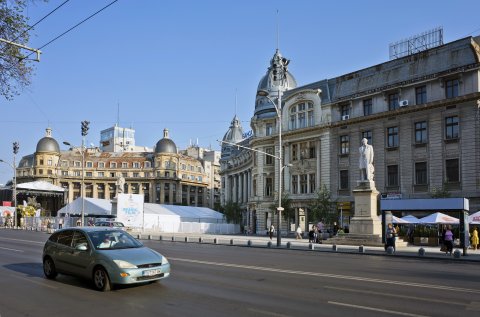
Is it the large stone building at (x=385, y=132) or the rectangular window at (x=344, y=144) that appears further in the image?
the rectangular window at (x=344, y=144)

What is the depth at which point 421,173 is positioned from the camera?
4600cm

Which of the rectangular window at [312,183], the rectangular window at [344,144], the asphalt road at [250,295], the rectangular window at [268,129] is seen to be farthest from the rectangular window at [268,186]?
the asphalt road at [250,295]

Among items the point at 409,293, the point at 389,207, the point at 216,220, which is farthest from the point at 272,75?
the point at 409,293

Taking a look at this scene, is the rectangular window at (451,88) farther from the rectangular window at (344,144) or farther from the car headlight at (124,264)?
the car headlight at (124,264)

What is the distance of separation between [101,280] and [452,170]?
39.1m

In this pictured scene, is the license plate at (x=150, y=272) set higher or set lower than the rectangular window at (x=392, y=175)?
lower

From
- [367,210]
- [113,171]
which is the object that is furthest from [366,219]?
[113,171]

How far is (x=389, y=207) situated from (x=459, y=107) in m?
15.7

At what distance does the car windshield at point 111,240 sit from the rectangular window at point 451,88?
38.8m

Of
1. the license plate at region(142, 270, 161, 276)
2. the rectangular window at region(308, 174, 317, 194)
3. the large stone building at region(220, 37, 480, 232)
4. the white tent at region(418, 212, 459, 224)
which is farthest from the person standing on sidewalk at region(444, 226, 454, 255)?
the rectangular window at region(308, 174, 317, 194)

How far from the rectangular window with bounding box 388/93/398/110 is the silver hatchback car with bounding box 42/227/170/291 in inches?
1620

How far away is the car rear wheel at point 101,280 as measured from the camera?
1088 centimetres

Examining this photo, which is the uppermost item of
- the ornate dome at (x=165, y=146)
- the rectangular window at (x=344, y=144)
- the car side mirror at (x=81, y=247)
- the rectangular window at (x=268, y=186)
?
the ornate dome at (x=165, y=146)

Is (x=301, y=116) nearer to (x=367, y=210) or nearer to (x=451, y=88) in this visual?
(x=451, y=88)
